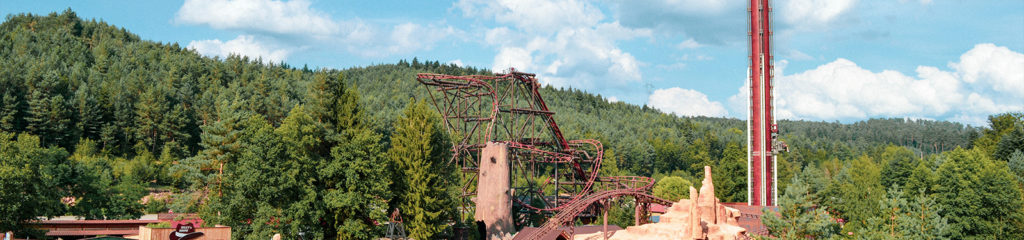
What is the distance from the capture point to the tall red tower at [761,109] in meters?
54.8

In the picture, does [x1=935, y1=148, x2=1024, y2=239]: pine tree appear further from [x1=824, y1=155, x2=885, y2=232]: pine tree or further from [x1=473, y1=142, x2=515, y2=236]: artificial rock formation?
[x1=473, y1=142, x2=515, y2=236]: artificial rock formation

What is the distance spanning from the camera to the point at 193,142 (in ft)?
273

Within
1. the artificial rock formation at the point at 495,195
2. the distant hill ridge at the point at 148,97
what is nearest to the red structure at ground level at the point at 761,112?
the artificial rock formation at the point at 495,195

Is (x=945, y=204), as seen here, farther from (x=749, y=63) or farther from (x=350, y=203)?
(x=350, y=203)

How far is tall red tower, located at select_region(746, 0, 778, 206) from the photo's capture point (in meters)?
54.8

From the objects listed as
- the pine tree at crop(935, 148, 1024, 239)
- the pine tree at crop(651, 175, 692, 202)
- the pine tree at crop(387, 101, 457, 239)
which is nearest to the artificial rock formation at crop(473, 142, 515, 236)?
the pine tree at crop(387, 101, 457, 239)

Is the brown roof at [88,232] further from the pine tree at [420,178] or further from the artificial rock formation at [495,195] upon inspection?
the artificial rock formation at [495,195]

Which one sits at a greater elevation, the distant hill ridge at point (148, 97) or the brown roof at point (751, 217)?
the distant hill ridge at point (148, 97)

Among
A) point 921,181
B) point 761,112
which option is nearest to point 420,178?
point 761,112

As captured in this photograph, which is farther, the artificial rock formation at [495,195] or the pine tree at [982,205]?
the artificial rock formation at [495,195]

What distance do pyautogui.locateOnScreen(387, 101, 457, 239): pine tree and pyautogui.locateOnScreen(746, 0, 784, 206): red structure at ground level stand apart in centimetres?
2478

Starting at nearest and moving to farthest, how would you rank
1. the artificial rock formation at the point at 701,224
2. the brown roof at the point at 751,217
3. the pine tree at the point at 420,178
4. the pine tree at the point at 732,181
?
the artificial rock formation at the point at 701,224, the pine tree at the point at 420,178, the brown roof at the point at 751,217, the pine tree at the point at 732,181

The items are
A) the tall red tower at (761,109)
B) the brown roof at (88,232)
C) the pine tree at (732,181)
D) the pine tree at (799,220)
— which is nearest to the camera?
the pine tree at (799,220)

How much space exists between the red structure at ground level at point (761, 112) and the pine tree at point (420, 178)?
24780 millimetres
